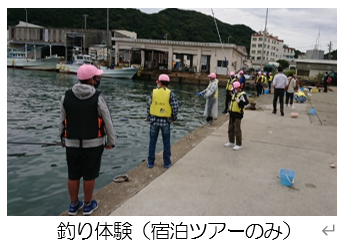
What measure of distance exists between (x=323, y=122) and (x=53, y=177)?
32.2ft

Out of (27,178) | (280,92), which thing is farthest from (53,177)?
(280,92)

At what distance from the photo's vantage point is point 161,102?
5.11 metres

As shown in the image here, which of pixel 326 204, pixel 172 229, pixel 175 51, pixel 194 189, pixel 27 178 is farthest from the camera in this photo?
pixel 175 51

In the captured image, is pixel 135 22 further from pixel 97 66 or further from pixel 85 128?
pixel 85 128

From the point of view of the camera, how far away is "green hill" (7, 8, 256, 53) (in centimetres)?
7394

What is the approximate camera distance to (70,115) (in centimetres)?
335

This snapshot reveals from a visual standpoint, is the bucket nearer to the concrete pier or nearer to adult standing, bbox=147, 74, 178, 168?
the concrete pier

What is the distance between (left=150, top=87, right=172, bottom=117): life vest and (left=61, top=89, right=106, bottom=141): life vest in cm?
183

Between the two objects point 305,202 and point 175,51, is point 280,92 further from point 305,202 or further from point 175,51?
point 175,51

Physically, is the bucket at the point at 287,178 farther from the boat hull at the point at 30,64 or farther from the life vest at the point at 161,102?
the boat hull at the point at 30,64

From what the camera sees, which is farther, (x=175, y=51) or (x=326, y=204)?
(x=175, y=51)

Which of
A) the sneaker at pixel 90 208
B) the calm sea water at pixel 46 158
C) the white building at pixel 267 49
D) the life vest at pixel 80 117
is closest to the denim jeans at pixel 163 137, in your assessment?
the calm sea water at pixel 46 158

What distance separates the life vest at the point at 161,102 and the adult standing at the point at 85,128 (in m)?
1.62

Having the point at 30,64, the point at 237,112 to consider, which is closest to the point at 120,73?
the point at 30,64
